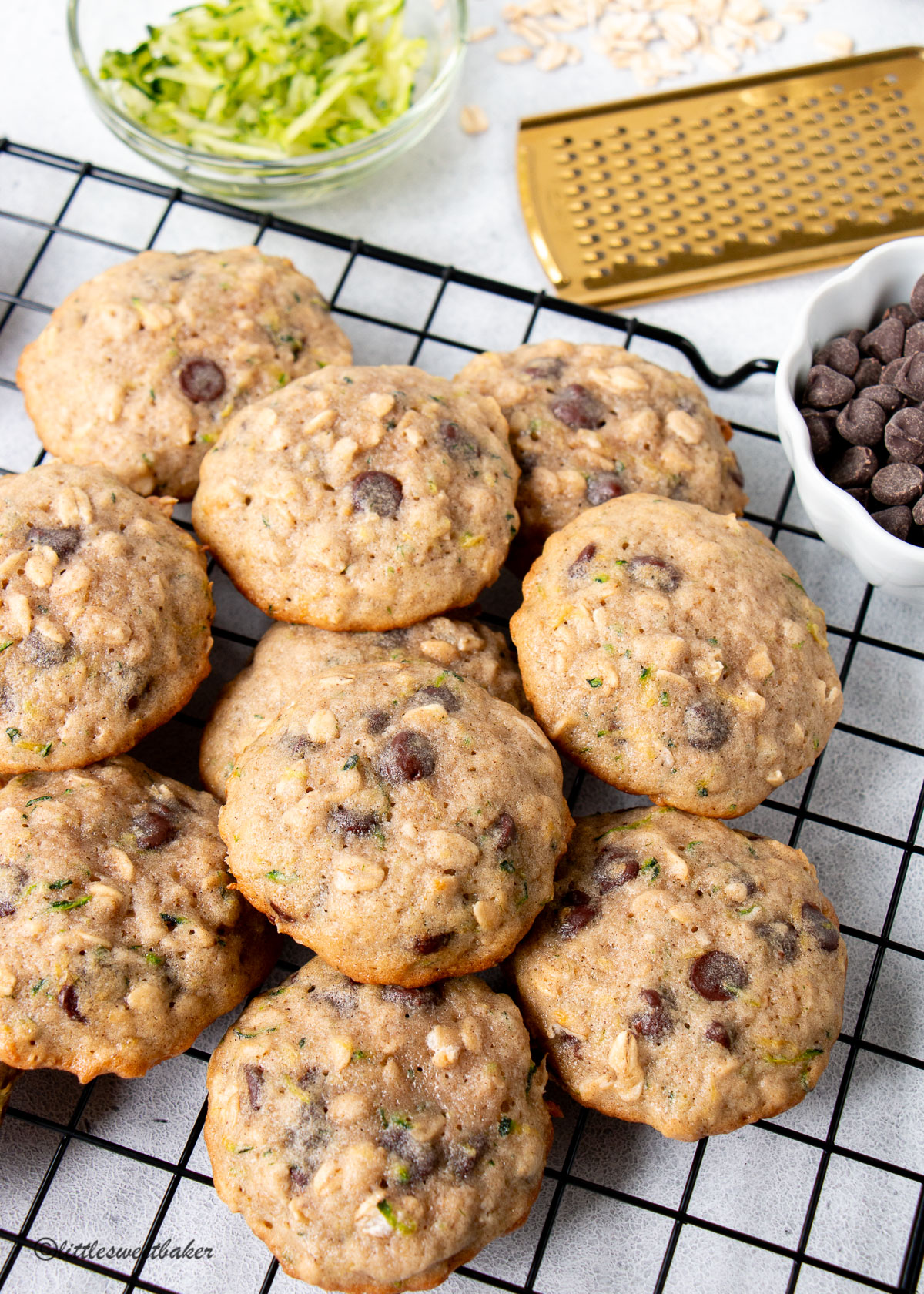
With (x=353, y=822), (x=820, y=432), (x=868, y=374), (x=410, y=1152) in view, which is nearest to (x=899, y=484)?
(x=820, y=432)

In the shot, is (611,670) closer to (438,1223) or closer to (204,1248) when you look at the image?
(438,1223)

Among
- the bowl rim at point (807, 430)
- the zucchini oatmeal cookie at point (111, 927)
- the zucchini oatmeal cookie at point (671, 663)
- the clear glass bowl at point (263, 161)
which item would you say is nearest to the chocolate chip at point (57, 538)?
the zucchini oatmeal cookie at point (111, 927)

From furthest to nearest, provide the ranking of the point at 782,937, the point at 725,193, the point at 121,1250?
the point at 725,193, the point at 121,1250, the point at 782,937

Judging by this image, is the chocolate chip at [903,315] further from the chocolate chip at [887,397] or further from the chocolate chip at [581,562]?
the chocolate chip at [581,562]

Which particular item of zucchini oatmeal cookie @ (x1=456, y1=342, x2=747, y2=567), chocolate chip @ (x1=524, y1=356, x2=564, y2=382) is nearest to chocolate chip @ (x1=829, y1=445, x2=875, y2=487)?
zucchini oatmeal cookie @ (x1=456, y1=342, x2=747, y2=567)

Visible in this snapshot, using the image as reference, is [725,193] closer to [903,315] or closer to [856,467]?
[903,315]

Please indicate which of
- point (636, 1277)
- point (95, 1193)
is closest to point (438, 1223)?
point (636, 1277)
